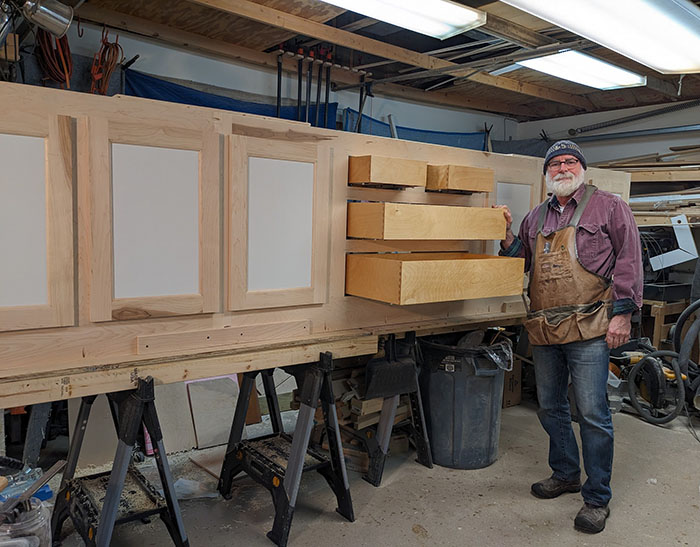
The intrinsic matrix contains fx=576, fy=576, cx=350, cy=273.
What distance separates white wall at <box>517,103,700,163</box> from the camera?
5.31 m

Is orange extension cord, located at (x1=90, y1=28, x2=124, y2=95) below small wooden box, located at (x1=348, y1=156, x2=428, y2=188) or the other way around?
the other way around

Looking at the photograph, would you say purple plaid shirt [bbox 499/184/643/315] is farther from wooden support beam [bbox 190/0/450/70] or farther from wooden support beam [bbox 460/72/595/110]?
wooden support beam [bbox 460/72/595/110]

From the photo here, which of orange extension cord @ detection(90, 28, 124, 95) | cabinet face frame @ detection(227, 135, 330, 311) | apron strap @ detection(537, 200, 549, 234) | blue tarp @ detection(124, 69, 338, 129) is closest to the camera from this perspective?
cabinet face frame @ detection(227, 135, 330, 311)

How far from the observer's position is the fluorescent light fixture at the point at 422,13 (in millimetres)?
2525

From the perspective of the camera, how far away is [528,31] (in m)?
3.34

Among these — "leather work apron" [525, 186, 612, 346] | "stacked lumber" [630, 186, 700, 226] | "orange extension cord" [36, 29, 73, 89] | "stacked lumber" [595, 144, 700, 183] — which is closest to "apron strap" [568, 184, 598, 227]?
"leather work apron" [525, 186, 612, 346]

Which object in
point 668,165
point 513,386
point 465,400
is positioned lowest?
point 513,386

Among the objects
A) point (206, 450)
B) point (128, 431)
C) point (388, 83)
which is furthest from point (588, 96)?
point (128, 431)

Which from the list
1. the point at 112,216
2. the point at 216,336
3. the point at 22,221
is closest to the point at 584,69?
the point at 216,336

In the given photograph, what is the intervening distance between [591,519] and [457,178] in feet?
5.24

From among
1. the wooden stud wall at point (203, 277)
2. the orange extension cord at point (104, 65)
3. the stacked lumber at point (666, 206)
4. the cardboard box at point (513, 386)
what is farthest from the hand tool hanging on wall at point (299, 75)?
the stacked lumber at point (666, 206)

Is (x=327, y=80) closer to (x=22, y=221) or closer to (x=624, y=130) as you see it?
(x=22, y=221)

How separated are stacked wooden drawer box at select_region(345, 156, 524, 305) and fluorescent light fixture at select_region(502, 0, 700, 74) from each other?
0.73 metres

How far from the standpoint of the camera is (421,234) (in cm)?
247
